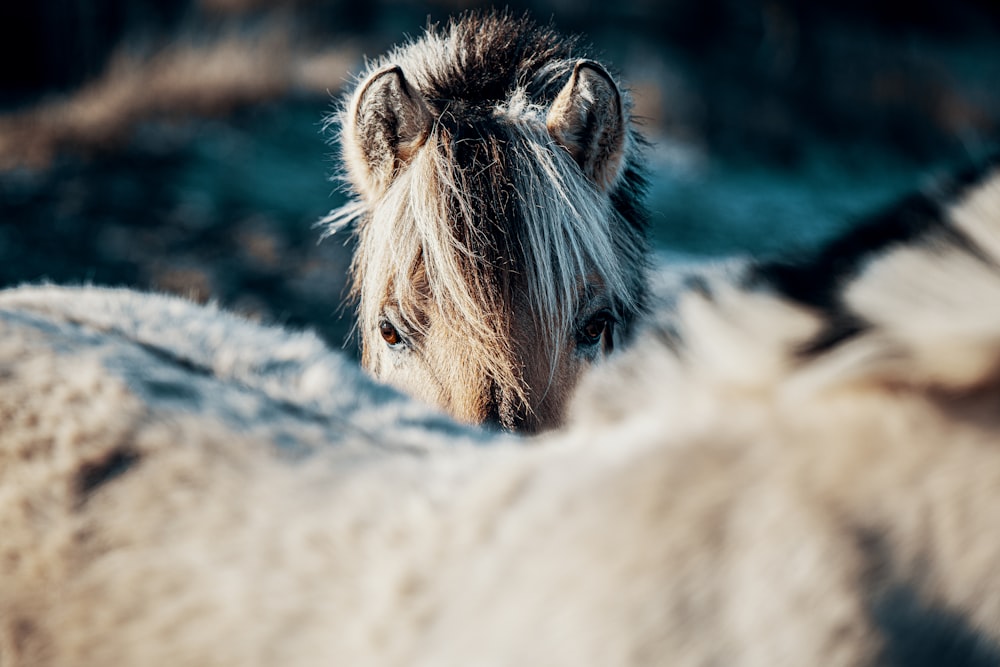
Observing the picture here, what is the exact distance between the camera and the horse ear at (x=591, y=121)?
239cm

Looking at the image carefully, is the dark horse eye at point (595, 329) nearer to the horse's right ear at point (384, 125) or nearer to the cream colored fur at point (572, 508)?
the horse's right ear at point (384, 125)

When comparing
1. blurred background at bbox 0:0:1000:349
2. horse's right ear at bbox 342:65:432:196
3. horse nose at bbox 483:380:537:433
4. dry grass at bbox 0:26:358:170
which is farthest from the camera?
dry grass at bbox 0:26:358:170

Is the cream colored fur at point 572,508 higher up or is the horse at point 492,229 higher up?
the horse at point 492,229

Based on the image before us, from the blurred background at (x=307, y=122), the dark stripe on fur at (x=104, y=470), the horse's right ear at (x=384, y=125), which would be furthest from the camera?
the blurred background at (x=307, y=122)

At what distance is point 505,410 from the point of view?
207 cm

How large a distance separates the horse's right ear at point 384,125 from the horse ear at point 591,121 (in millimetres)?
399

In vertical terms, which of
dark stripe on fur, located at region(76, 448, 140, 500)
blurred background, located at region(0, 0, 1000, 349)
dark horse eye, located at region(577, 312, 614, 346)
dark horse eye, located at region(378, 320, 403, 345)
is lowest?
dark stripe on fur, located at region(76, 448, 140, 500)

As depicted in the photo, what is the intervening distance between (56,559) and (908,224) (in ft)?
3.60

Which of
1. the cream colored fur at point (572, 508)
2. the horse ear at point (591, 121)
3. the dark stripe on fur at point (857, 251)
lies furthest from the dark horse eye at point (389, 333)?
the dark stripe on fur at point (857, 251)

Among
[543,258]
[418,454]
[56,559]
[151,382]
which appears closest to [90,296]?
[151,382]

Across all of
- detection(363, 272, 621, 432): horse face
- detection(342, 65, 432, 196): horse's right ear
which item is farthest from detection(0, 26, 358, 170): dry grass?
detection(363, 272, 621, 432): horse face

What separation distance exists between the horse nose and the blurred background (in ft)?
6.88

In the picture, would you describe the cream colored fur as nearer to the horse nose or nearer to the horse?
the horse nose

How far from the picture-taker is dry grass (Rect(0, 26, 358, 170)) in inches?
315
